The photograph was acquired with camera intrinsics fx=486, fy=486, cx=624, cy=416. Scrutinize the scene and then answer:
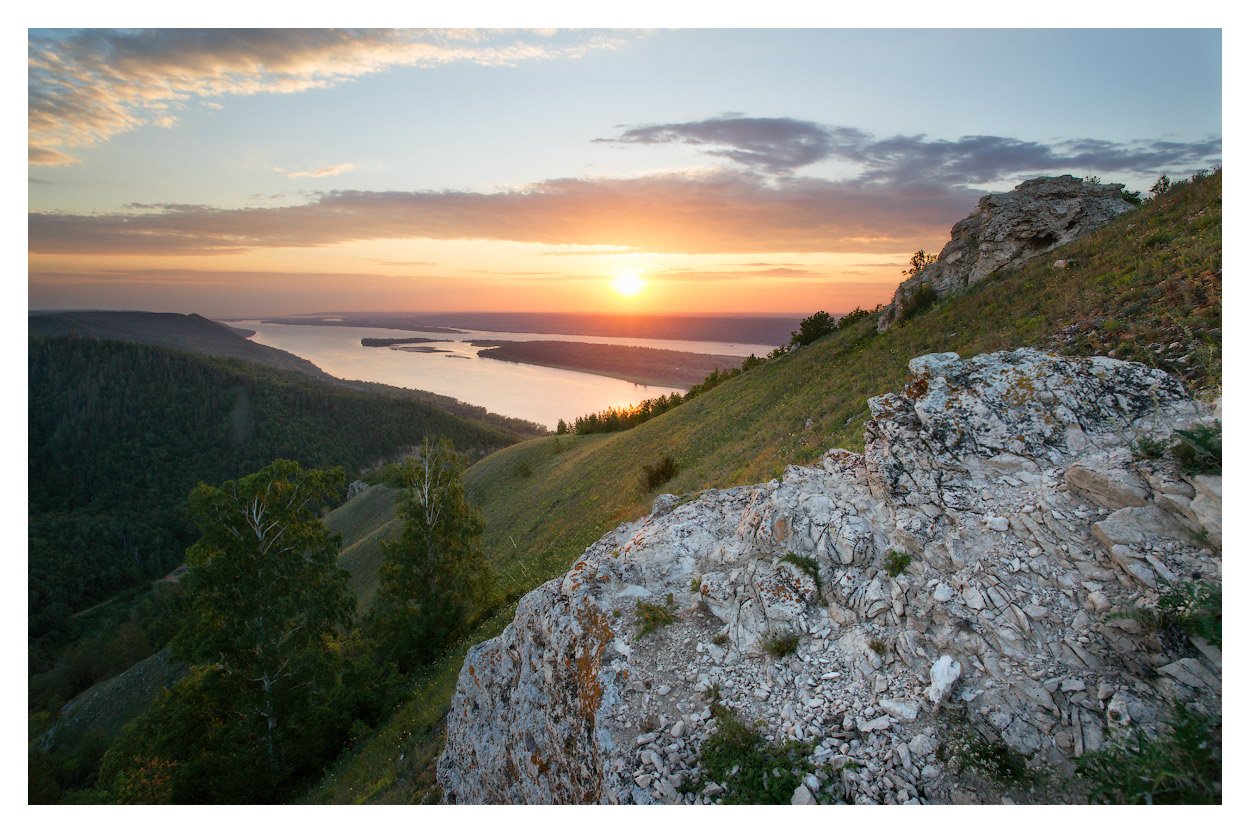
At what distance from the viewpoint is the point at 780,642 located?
5.12 m

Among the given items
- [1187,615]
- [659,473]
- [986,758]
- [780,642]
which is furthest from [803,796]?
[659,473]

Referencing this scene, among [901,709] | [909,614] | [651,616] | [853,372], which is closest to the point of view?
[901,709]

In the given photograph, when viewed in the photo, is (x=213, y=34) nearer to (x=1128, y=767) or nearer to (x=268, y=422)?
(x=1128, y=767)

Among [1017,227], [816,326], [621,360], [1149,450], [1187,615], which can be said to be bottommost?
[1187,615]

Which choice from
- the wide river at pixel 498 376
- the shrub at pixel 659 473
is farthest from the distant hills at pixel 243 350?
the shrub at pixel 659 473

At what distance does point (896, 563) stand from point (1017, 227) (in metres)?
22.9

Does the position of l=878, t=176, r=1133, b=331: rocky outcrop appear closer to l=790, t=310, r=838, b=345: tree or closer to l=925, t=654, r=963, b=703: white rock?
l=790, t=310, r=838, b=345: tree

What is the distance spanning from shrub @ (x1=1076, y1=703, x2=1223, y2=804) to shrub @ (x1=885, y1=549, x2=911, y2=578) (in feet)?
5.95

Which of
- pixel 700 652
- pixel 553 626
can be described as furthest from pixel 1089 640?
pixel 553 626

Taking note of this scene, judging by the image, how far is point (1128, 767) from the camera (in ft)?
11.0

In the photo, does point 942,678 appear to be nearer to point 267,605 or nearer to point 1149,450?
point 1149,450

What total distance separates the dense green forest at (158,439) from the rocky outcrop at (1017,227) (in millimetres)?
33086

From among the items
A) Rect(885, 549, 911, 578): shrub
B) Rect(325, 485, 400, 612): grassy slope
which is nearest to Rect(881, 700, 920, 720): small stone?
Rect(885, 549, 911, 578): shrub

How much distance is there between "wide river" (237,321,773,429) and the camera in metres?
94.9
